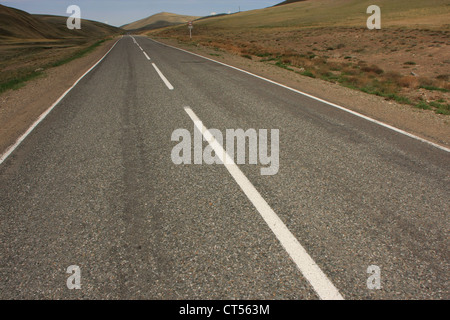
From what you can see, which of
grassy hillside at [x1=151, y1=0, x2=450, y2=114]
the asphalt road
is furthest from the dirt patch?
grassy hillside at [x1=151, y1=0, x2=450, y2=114]

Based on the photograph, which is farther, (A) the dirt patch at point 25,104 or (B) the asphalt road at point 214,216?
(A) the dirt patch at point 25,104

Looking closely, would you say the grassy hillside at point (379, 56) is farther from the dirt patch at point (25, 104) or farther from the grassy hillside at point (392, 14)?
the dirt patch at point (25, 104)

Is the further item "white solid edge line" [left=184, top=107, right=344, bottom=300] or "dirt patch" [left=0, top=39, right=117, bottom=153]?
"dirt patch" [left=0, top=39, right=117, bottom=153]

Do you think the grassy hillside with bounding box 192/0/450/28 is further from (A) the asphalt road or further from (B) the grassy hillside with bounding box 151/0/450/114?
(A) the asphalt road

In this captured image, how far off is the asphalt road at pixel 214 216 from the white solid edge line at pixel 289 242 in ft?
0.16

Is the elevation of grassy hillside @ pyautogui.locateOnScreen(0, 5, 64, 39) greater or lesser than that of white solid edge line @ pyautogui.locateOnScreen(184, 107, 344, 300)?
greater

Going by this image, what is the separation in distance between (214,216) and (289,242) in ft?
2.69

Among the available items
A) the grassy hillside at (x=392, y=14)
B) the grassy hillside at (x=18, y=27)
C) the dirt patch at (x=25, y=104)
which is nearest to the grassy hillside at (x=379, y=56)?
the grassy hillside at (x=392, y=14)

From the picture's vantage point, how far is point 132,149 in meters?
4.45

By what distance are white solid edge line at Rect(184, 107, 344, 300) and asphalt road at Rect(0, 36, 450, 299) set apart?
48mm

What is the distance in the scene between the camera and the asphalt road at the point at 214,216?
215cm

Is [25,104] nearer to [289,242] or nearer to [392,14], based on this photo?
[289,242]

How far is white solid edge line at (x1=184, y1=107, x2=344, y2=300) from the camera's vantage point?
2076mm

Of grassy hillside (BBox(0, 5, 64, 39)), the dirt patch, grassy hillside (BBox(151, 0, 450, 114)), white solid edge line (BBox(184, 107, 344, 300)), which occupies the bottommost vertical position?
white solid edge line (BBox(184, 107, 344, 300))
